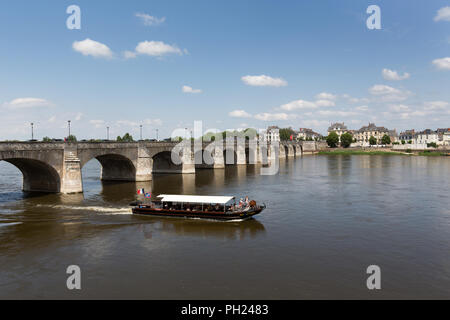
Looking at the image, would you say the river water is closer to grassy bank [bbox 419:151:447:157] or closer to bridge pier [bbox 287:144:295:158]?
bridge pier [bbox 287:144:295:158]

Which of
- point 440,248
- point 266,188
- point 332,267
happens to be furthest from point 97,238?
point 266,188

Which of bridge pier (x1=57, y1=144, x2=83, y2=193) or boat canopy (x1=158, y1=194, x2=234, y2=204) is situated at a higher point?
bridge pier (x1=57, y1=144, x2=83, y2=193)

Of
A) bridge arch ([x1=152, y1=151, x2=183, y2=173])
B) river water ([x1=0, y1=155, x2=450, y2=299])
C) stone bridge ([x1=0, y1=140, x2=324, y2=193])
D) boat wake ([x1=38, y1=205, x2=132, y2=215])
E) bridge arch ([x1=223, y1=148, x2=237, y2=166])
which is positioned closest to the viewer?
river water ([x1=0, y1=155, x2=450, y2=299])

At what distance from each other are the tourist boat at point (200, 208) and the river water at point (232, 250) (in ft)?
2.88

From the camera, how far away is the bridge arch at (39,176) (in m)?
47.6

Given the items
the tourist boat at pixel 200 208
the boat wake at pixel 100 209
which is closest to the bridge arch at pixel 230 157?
the boat wake at pixel 100 209

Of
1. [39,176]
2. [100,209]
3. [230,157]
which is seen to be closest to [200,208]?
[100,209]

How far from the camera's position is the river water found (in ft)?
63.1

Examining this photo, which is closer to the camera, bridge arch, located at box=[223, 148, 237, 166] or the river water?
the river water

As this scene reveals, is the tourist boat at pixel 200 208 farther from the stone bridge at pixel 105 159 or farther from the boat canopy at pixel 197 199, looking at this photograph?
the stone bridge at pixel 105 159

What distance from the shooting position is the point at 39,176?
50656mm

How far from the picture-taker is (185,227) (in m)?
32.2

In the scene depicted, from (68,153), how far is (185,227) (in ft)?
84.1

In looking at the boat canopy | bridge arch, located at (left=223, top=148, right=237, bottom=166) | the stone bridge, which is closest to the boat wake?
the boat canopy
